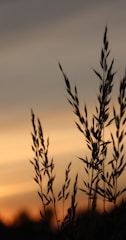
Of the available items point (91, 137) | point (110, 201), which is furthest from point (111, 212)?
point (91, 137)

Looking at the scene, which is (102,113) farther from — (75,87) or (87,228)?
(87,228)

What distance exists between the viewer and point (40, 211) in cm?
656

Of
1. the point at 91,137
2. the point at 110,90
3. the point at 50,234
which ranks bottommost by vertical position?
the point at 50,234

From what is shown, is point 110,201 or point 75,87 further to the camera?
point 75,87

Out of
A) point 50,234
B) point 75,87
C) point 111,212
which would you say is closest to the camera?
point 111,212

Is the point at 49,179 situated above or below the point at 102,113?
below

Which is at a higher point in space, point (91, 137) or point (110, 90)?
point (110, 90)

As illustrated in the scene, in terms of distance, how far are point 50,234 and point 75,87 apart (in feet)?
5.63

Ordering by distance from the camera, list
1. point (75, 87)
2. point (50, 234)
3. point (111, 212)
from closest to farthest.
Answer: point (111, 212)
point (75, 87)
point (50, 234)

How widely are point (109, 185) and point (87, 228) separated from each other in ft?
1.35

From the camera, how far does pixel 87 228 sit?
6.08 meters

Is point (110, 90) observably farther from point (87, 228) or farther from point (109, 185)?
point (87, 228)

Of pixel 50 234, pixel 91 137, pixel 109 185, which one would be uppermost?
pixel 91 137

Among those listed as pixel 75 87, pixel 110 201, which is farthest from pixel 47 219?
pixel 75 87
